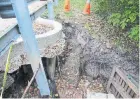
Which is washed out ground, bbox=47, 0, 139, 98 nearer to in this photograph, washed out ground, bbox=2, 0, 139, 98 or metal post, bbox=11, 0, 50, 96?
washed out ground, bbox=2, 0, 139, 98

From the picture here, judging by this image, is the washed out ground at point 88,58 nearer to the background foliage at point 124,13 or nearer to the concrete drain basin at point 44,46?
the background foliage at point 124,13

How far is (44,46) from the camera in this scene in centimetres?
486

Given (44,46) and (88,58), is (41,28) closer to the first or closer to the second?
(44,46)

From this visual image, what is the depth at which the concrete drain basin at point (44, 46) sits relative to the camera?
4441 mm

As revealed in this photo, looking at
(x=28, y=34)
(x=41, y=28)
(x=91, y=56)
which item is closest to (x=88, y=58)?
(x=91, y=56)

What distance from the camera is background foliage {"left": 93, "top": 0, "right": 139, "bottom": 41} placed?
4357 mm

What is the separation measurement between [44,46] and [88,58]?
1.40 metres

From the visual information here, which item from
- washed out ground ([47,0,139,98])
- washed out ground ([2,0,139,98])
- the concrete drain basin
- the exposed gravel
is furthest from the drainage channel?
the exposed gravel

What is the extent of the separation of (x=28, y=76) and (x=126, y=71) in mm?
2662

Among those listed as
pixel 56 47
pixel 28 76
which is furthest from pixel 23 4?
pixel 28 76

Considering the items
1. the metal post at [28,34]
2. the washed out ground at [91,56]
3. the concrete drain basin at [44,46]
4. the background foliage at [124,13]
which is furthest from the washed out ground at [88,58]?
the metal post at [28,34]

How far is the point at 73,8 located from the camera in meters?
6.84

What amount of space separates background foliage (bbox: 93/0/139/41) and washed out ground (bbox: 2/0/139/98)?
510 millimetres

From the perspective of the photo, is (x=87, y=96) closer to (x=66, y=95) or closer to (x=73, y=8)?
(x=66, y=95)
